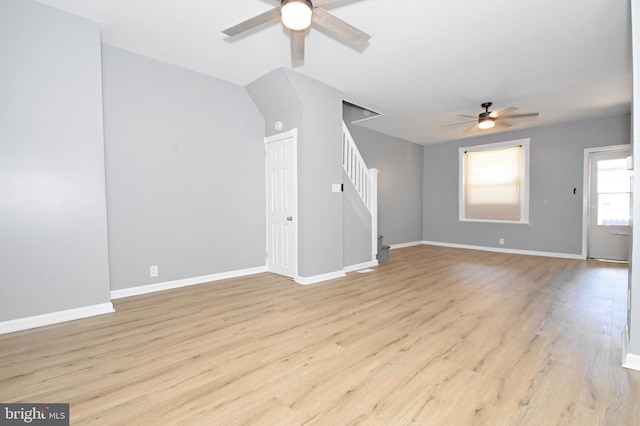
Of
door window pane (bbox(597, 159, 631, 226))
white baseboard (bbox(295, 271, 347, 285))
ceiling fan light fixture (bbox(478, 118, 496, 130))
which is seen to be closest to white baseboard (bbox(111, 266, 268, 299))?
white baseboard (bbox(295, 271, 347, 285))

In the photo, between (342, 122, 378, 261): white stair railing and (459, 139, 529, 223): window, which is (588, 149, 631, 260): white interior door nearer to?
(459, 139, 529, 223): window

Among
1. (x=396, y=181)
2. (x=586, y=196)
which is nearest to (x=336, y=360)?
(x=396, y=181)

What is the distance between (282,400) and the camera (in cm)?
160

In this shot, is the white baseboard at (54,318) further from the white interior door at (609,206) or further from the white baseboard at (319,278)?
the white interior door at (609,206)

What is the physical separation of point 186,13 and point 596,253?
8.00m

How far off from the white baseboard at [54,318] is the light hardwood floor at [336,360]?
10cm

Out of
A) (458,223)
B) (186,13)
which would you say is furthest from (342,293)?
(458,223)

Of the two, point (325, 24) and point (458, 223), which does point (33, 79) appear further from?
point (458, 223)

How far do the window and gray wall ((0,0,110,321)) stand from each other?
7.54 metres

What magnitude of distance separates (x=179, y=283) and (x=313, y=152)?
2.58m

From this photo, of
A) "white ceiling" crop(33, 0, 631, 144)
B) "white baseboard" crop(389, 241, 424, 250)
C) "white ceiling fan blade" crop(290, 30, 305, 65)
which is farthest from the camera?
"white baseboard" crop(389, 241, 424, 250)

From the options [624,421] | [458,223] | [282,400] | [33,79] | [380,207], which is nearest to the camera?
[624,421]

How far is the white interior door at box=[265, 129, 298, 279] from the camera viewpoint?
4148 mm

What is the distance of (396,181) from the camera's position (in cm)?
730
